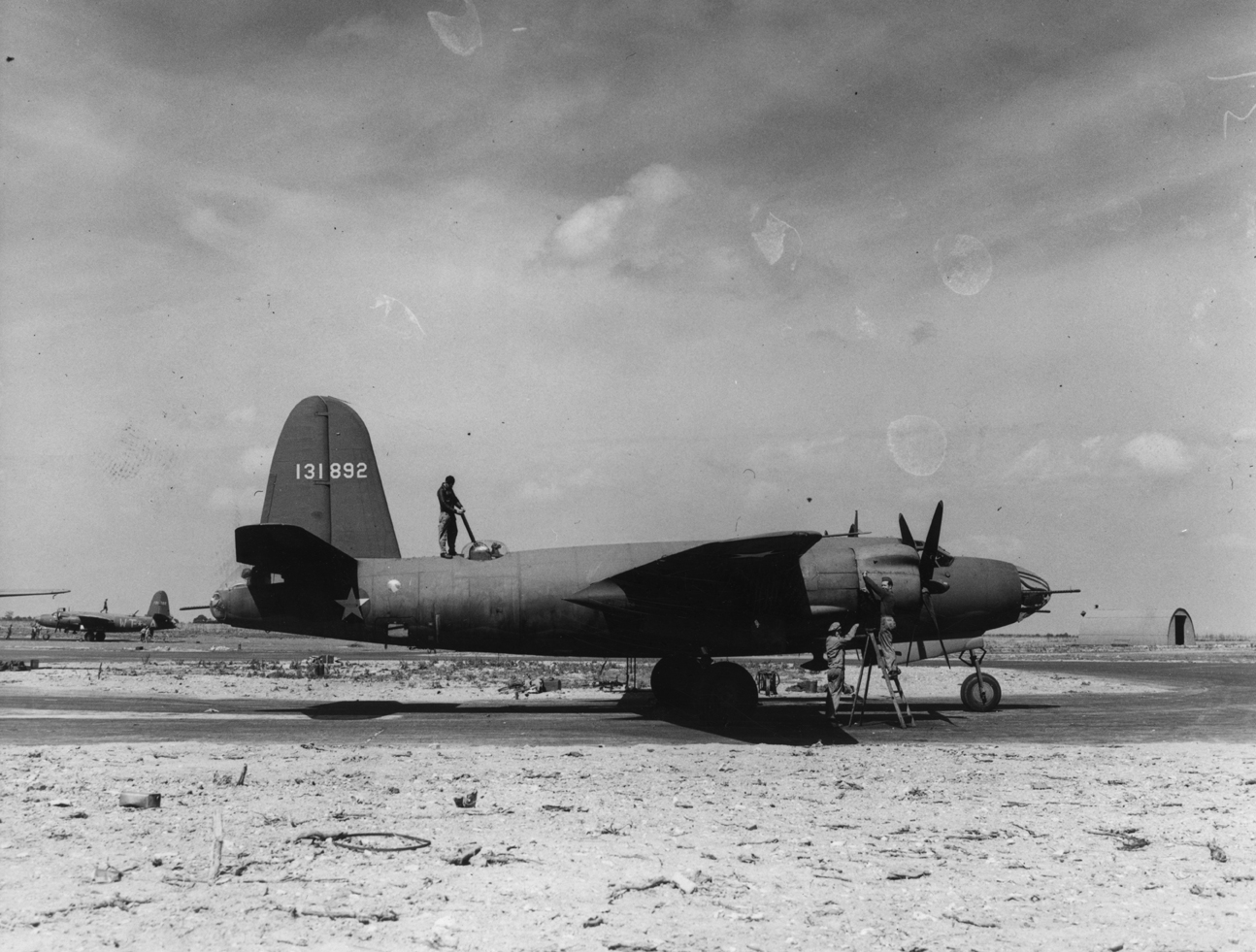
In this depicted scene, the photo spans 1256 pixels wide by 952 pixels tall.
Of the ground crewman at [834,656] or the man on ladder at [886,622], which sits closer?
the man on ladder at [886,622]

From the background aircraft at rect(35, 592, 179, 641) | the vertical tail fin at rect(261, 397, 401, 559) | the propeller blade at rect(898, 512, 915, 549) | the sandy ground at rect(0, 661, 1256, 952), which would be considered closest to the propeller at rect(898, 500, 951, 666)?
the propeller blade at rect(898, 512, 915, 549)

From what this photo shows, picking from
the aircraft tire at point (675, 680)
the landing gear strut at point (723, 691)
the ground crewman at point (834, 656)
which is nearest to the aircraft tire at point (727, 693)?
the landing gear strut at point (723, 691)

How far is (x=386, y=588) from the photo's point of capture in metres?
19.5

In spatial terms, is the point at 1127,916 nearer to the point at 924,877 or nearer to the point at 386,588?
the point at 924,877

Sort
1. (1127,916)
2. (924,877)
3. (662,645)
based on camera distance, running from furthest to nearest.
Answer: (662,645), (924,877), (1127,916)

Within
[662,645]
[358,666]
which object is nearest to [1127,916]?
[662,645]

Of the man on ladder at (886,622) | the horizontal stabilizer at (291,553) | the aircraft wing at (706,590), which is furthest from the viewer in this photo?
the man on ladder at (886,622)

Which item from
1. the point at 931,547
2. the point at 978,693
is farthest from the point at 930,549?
the point at 978,693

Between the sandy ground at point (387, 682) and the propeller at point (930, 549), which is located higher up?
the propeller at point (930, 549)

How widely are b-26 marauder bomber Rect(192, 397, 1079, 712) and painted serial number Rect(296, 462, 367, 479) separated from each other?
832mm

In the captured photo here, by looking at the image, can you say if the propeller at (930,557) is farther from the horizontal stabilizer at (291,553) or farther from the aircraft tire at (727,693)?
the horizontal stabilizer at (291,553)

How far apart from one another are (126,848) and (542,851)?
3.70m

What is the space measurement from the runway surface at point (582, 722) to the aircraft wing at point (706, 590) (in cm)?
228

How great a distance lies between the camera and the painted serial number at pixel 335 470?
21250mm
